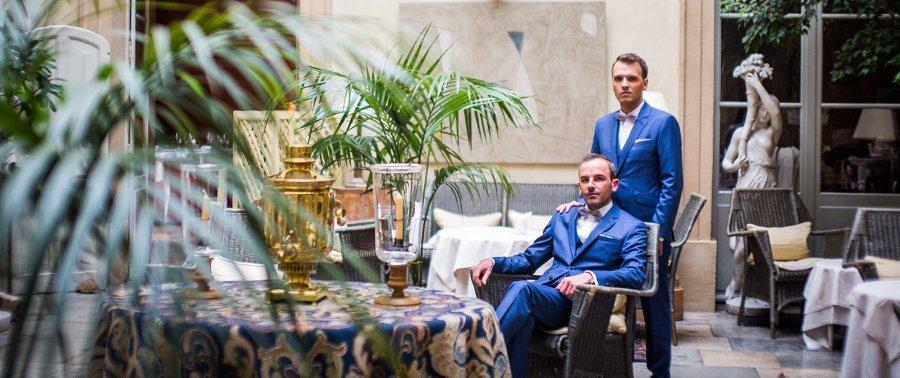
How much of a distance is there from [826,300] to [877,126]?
2318mm

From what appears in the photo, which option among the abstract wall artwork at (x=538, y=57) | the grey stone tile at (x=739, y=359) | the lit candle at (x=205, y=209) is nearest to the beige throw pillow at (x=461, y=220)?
the abstract wall artwork at (x=538, y=57)

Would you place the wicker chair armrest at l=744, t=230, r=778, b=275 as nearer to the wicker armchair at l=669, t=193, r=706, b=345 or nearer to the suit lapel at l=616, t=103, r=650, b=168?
the wicker armchair at l=669, t=193, r=706, b=345

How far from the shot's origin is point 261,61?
112cm

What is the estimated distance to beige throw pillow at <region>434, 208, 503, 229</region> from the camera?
7852mm

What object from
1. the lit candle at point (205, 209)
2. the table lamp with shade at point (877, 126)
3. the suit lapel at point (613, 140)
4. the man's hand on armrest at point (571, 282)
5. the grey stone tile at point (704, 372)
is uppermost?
the table lamp with shade at point (877, 126)

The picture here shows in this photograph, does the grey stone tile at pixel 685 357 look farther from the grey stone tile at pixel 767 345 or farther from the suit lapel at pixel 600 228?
the suit lapel at pixel 600 228

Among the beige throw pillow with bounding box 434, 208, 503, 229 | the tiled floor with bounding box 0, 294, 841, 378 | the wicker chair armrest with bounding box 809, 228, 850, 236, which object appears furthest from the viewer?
the beige throw pillow with bounding box 434, 208, 503, 229

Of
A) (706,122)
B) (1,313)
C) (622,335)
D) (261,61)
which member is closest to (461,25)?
(706,122)

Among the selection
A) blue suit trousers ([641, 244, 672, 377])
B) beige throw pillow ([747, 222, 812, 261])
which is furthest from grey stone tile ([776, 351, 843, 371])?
blue suit trousers ([641, 244, 672, 377])

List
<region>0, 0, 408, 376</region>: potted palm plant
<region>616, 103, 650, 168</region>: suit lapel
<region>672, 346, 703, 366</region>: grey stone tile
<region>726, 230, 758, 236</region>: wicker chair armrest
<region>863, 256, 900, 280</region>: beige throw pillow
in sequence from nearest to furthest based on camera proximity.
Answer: <region>0, 0, 408, 376</region>: potted palm plant < <region>616, 103, 650, 168</region>: suit lapel < <region>863, 256, 900, 280</region>: beige throw pillow < <region>672, 346, 703, 366</region>: grey stone tile < <region>726, 230, 758, 236</region>: wicker chair armrest

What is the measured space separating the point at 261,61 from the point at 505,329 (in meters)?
2.95

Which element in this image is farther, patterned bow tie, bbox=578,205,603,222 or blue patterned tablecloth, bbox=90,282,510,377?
patterned bow tie, bbox=578,205,603,222

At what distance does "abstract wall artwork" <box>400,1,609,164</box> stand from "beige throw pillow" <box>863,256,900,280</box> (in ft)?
9.53

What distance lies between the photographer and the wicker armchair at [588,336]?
3.93 meters
